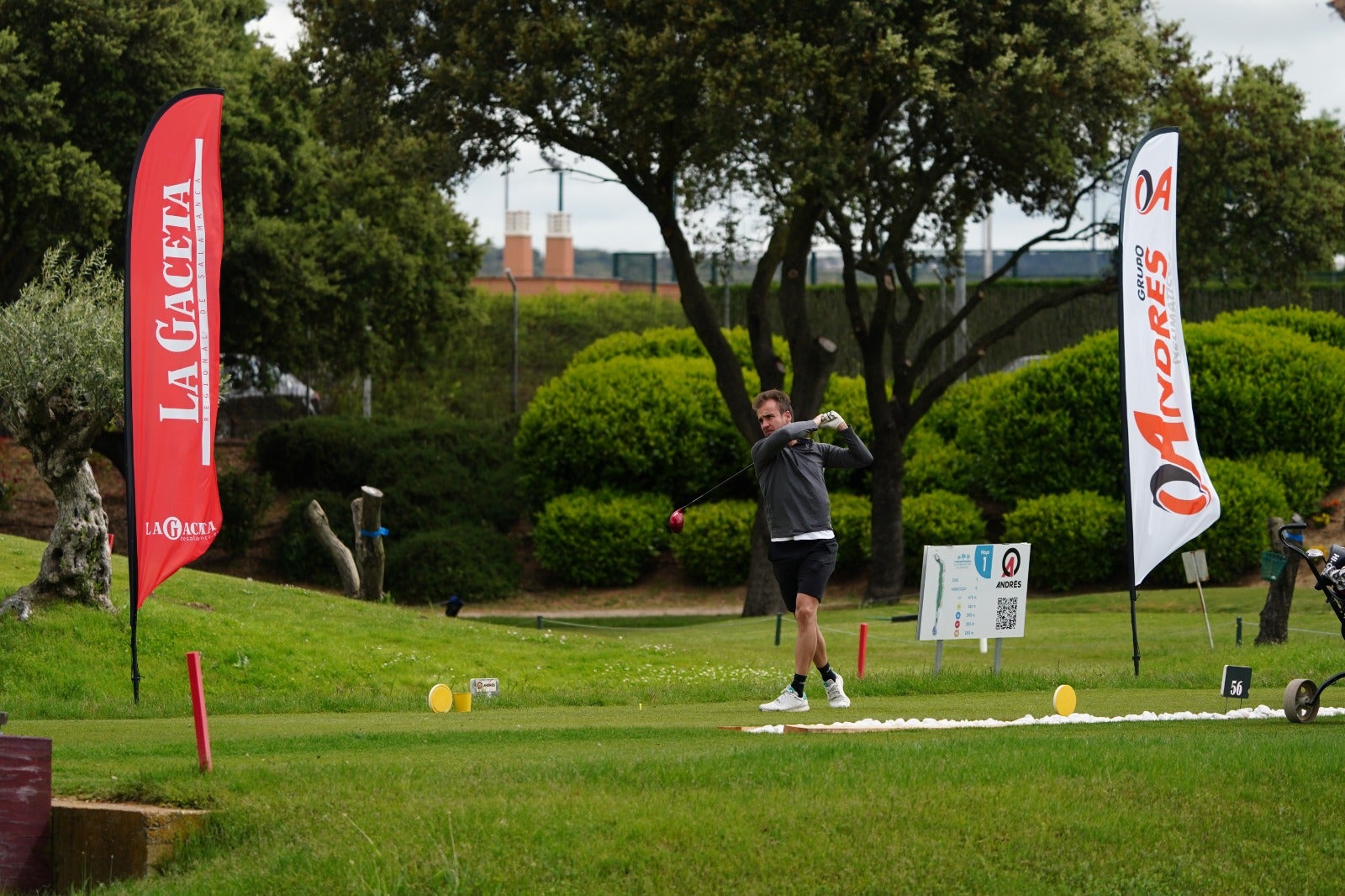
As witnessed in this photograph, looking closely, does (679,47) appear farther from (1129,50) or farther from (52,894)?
(52,894)

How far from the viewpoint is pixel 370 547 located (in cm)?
2528

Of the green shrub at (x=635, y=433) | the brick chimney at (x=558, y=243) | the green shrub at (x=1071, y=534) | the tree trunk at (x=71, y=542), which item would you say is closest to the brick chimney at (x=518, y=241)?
the brick chimney at (x=558, y=243)

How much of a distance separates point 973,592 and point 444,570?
850 inches

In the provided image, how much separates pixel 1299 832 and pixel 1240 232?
2297 centimetres

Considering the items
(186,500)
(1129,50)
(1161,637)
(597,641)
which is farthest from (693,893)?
(1129,50)

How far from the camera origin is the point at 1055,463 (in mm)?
31578

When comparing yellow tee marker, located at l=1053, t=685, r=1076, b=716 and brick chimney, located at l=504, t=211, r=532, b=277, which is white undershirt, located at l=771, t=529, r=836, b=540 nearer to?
yellow tee marker, located at l=1053, t=685, r=1076, b=716

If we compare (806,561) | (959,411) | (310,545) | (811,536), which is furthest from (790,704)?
(310,545)

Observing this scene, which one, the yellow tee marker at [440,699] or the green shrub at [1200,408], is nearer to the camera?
the yellow tee marker at [440,699]

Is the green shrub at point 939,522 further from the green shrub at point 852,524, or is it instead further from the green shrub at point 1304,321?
the green shrub at point 1304,321

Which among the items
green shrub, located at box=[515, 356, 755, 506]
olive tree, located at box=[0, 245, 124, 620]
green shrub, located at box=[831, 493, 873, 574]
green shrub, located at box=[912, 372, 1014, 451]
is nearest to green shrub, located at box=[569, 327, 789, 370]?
green shrub, located at box=[515, 356, 755, 506]

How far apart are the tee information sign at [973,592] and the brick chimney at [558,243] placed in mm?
56780

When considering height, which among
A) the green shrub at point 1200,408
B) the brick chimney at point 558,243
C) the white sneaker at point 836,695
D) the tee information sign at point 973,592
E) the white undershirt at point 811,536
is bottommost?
the white sneaker at point 836,695

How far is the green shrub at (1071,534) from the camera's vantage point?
1192 inches
